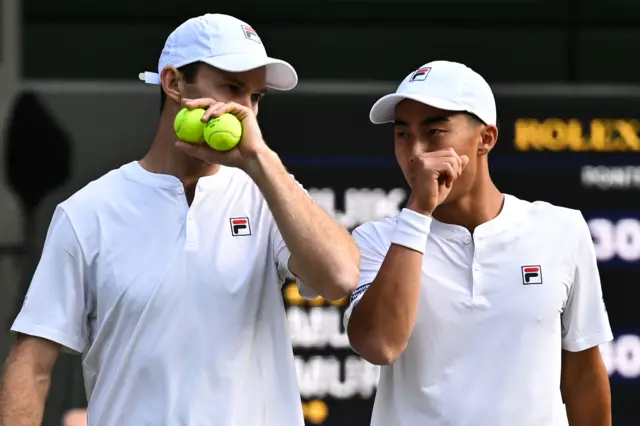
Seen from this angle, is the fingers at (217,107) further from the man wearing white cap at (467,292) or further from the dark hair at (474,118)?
the dark hair at (474,118)

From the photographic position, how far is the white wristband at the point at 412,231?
3.93 metres

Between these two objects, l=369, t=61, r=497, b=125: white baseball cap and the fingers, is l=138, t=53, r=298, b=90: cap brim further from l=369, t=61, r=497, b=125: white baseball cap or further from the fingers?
l=369, t=61, r=497, b=125: white baseball cap

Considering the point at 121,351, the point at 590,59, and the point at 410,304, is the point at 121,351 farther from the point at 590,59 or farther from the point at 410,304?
the point at 590,59

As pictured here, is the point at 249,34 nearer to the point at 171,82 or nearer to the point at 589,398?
the point at 171,82

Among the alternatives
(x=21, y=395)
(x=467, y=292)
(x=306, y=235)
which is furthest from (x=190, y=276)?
(x=467, y=292)

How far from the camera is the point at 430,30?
7.29 metres

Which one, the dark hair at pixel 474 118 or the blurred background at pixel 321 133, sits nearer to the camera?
the dark hair at pixel 474 118

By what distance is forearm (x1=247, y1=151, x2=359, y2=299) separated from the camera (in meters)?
3.59

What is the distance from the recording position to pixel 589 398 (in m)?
4.24

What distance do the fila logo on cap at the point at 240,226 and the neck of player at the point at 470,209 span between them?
24.5 inches

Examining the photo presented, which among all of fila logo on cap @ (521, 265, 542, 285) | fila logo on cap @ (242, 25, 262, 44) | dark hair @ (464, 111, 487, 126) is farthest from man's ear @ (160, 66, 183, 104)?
fila logo on cap @ (521, 265, 542, 285)

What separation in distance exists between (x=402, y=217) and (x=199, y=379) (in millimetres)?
668

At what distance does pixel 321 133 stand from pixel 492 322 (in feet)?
8.98

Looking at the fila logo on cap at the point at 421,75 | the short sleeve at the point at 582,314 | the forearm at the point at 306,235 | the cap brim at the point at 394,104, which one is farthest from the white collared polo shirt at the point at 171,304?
the short sleeve at the point at 582,314
